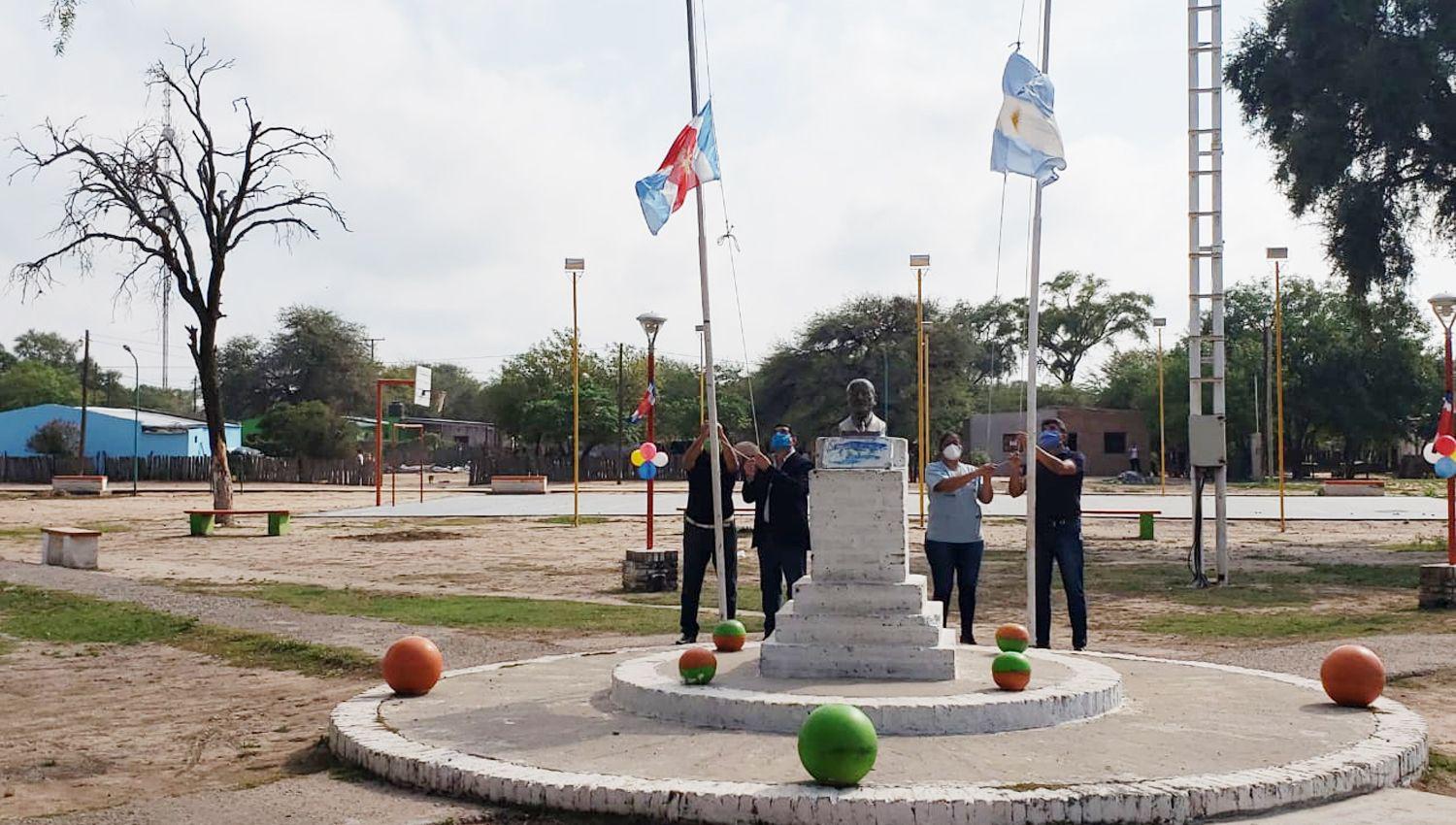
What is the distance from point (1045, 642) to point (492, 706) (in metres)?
5.10

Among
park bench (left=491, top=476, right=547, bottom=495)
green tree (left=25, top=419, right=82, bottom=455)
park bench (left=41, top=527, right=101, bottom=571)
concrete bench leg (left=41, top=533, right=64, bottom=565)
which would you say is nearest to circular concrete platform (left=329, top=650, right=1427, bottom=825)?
park bench (left=41, top=527, right=101, bottom=571)

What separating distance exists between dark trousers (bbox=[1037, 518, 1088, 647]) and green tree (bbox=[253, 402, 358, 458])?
7084cm

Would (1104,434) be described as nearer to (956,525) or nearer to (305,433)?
(305,433)

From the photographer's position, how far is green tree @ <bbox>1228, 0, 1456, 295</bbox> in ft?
80.8

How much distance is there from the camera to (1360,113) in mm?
25641

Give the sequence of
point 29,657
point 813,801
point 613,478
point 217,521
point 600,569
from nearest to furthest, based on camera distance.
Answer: point 813,801, point 29,657, point 600,569, point 217,521, point 613,478

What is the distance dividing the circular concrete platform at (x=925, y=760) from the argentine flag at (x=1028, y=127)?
4.55 meters

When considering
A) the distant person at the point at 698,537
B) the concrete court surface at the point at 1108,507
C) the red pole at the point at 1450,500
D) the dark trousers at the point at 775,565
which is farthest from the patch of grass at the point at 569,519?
the dark trousers at the point at 775,565

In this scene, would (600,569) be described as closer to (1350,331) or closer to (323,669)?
(323,669)

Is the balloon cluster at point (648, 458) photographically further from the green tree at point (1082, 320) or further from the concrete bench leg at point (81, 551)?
the green tree at point (1082, 320)

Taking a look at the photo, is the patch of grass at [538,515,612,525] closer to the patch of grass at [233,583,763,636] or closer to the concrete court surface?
the concrete court surface

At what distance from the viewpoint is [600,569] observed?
2230 cm

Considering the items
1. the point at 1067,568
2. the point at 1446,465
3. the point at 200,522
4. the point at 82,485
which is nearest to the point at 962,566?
the point at 1067,568

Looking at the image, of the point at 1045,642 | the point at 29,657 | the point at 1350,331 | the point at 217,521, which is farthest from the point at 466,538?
the point at 1350,331
